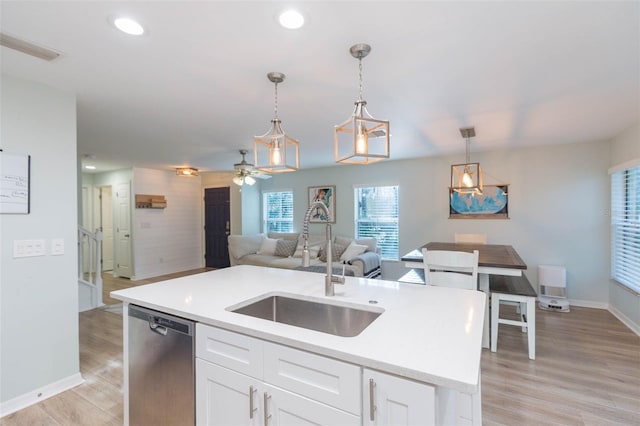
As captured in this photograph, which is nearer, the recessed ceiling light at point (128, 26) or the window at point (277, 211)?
the recessed ceiling light at point (128, 26)

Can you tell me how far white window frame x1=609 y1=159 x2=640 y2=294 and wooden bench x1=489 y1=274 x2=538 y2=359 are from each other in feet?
4.83

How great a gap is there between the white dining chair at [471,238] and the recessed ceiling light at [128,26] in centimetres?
479

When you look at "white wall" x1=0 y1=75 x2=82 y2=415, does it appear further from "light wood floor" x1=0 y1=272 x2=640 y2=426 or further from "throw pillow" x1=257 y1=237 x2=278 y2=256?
"throw pillow" x1=257 y1=237 x2=278 y2=256

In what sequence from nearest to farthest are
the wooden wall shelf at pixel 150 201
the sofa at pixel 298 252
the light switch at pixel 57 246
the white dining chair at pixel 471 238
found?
the light switch at pixel 57 246 < the white dining chair at pixel 471 238 < the sofa at pixel 298 252 < the wooden wall shelf at pixel 150 201

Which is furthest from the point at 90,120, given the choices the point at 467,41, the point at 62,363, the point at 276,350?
the point at 467,41

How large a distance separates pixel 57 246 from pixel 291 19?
2.40 metres

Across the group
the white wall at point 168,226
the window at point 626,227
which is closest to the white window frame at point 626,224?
the window at point 626,227

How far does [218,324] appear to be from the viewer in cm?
140

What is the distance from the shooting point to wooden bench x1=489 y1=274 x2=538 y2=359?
2865 mm

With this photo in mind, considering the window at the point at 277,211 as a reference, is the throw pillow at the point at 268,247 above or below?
below

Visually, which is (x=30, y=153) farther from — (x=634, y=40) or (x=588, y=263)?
(x=588, y=263)

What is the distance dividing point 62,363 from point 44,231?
3.48 feet

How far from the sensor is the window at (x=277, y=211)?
23.2 feet

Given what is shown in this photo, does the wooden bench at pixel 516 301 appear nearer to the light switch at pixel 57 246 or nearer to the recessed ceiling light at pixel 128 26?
the recessed ceiling light at pixel 128 26
